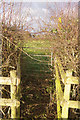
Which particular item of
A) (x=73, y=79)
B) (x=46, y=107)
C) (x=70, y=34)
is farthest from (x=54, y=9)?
(x=46, y=107)

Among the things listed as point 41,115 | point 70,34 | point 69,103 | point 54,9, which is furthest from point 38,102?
point 54,9

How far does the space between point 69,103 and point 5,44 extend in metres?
1.87

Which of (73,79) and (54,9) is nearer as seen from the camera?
(73,79)

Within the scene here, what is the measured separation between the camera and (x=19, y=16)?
3.47 m

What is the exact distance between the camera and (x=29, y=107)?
130 inches

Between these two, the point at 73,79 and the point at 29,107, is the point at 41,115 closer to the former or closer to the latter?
the point at 29,107

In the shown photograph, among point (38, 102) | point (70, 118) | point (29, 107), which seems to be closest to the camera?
point (70, 118)

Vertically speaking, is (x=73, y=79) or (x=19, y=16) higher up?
(x=19, y=16)

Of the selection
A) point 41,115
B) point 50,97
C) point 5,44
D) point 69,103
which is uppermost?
point 5,44

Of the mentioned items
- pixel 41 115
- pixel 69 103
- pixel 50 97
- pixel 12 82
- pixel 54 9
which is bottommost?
pixel 41 115

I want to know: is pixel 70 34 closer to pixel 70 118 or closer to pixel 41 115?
pixel 70 118

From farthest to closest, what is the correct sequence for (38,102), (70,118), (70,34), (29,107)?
1. (38,102)
2. (29,107)
3. (70,34)
4. (70,118)

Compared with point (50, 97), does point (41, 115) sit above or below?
below

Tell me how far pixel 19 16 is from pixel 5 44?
0.89m
